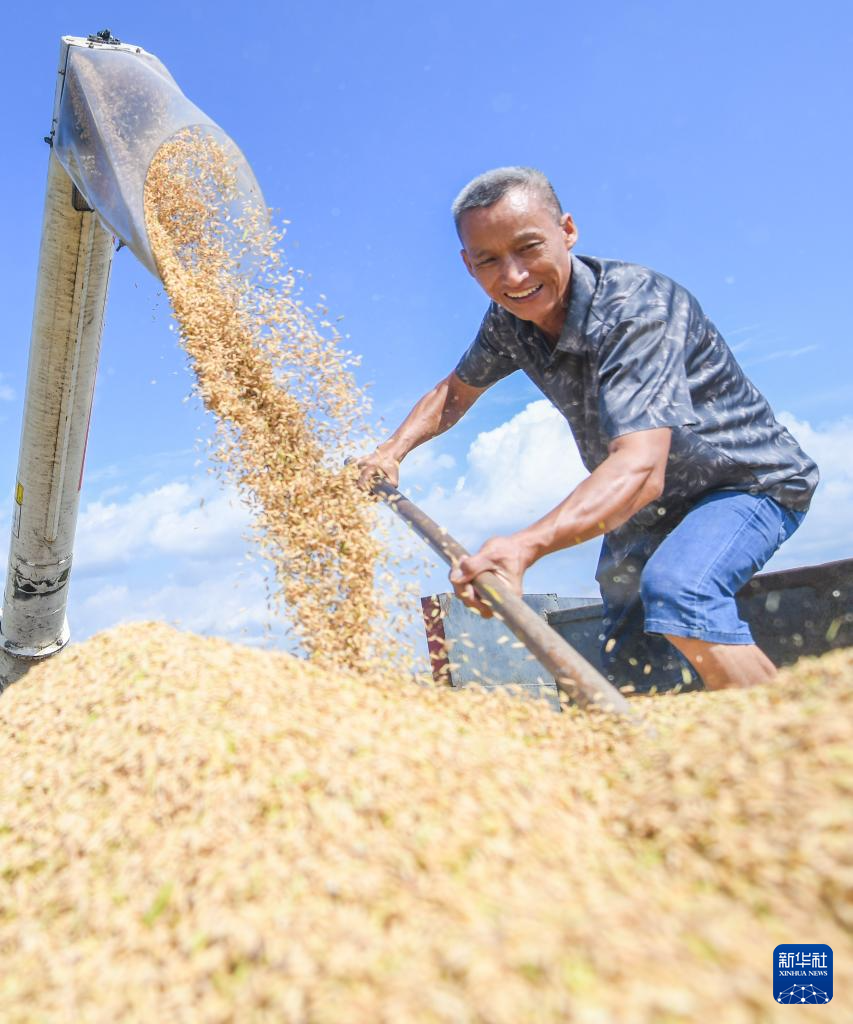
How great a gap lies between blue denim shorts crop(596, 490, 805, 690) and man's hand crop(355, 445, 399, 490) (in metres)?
0.96

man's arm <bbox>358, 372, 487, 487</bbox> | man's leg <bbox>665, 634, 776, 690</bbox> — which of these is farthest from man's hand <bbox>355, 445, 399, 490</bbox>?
man's leg <bbox>665, 634, 776, 690</bbox>

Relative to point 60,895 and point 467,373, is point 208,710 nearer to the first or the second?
point 60,895

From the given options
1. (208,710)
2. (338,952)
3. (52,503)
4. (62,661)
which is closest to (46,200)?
(52,503)

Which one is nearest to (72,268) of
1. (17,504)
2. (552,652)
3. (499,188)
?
(17,504)

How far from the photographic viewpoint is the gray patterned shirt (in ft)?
8.68

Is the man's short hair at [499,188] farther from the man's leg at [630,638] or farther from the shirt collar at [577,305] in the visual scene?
the man's leg at [630,638]

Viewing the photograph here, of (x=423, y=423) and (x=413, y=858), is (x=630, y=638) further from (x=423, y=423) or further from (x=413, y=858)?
(x=413, y=858)

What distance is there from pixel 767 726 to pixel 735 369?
6.00 feet

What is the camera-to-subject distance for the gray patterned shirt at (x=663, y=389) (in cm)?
265

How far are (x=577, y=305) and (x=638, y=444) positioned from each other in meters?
0.71

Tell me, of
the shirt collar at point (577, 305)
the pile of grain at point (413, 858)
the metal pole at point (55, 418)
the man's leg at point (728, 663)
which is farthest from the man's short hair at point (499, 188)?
the metal pole at point (55, 418)

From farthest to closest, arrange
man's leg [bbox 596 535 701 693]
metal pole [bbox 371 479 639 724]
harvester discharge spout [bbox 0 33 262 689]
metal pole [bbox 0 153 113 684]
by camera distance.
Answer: metal pole [bbox 0 153 113 684], harvester discharge spout [bbox 0 33 262 689], man's leg [bbox 596 535 701 693], metal pole [bbox 371 479 639 724]

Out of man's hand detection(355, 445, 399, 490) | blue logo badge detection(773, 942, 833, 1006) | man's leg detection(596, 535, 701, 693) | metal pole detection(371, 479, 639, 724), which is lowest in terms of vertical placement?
blue logo badge detection(773, 942, 833, 1006)

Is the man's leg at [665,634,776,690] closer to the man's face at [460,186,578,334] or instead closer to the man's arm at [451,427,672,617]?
the man's arm at [451,427,672,617]
